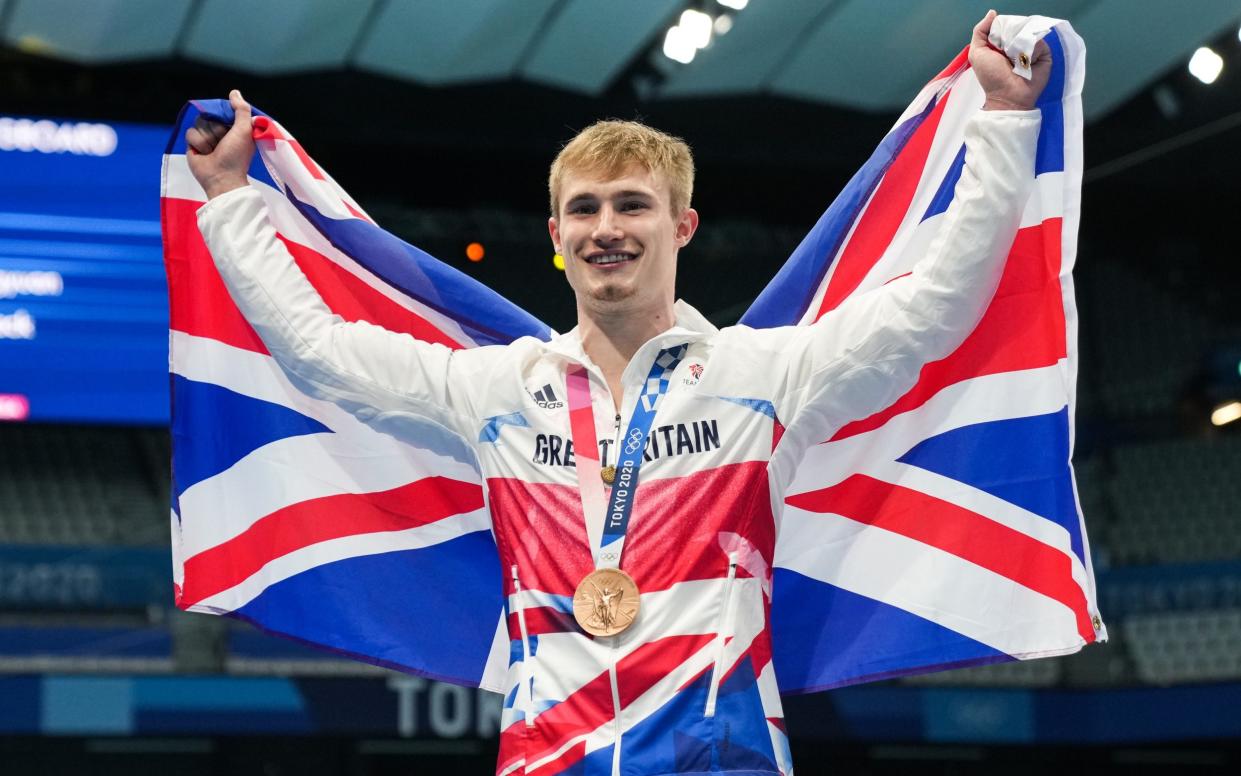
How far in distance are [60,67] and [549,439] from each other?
334 inches

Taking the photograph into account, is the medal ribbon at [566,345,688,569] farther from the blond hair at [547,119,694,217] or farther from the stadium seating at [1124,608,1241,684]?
the stadium seating at [1124,608,1241,684]

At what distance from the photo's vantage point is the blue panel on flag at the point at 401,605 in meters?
3.11

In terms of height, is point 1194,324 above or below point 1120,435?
above

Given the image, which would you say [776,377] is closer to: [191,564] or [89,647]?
[191,564]

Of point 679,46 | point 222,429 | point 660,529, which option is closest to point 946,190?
point 660,529

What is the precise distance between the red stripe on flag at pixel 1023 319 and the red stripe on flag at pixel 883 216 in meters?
0.27

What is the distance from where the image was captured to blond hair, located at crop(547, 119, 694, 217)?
263 centimetres

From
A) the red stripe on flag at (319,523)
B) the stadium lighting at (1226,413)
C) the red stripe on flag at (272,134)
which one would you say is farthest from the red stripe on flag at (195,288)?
the stadium lighting at (1226,413)

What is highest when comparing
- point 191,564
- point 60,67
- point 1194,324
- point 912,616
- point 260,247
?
point 60,67

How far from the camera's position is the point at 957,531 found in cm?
294

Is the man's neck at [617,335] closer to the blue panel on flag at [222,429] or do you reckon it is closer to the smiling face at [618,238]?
the smiling face at [618,238]

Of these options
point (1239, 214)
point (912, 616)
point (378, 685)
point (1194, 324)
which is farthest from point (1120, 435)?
point (912, 616)

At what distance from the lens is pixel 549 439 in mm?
2609

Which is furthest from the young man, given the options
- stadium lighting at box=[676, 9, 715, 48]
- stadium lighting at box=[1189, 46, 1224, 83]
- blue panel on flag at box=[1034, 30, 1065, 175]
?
stadium lighting at box=[1189, 46, 1224, 83]
